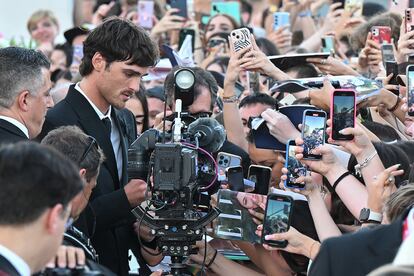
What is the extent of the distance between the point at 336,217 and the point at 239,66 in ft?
5.01

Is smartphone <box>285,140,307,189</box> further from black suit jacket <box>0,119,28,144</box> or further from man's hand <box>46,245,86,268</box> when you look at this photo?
man's hand <box>46,245,86,268</box>

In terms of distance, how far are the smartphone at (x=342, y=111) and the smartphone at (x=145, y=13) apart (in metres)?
5.75

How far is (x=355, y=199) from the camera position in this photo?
5285 mm

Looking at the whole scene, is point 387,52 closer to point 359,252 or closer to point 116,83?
point 116,83

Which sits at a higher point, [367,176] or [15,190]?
[15,190]

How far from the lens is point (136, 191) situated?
222 inches

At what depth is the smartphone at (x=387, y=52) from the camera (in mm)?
7082

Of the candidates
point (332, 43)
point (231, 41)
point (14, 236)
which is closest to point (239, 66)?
point (231, 41)

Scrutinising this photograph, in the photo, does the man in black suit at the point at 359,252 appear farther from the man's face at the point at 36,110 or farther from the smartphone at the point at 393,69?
the smartphone at the point at 393,69

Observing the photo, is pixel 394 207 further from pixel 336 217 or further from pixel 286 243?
pixel 336 217

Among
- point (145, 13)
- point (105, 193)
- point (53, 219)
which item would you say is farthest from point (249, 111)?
point (53, 219)

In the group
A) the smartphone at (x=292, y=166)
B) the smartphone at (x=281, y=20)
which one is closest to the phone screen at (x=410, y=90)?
the smartphone at (x=292, y=166)

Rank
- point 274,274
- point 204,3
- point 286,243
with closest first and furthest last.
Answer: point 286,243 → point 274,274 → point 204,3

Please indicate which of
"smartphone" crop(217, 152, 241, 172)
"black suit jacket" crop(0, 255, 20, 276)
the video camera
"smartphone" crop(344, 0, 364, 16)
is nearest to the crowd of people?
"black suit jacket" crop(0, 255, 20, 276)
